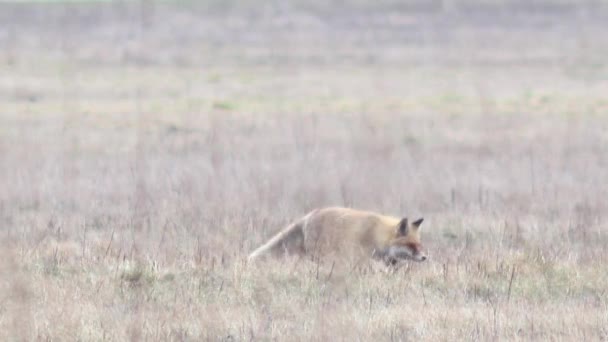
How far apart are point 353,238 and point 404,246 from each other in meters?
0.45

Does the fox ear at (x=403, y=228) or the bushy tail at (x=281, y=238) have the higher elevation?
the fox ear at (x=403, y=228)

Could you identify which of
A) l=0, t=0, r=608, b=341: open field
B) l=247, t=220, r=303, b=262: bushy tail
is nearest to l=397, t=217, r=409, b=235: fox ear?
l=0, t=0, r=608, b=341: open field

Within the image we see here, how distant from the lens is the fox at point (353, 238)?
9.64 metres

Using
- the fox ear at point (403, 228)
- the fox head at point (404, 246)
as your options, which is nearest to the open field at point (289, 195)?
the fox head at point (404, 246)

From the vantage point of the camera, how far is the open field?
7.47 metres

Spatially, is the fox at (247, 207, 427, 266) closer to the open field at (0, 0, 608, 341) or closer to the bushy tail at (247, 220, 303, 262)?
the bushy tail at (247, 220, 303, 262)

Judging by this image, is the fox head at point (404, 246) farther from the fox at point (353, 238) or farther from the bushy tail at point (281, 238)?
the bushy tail at point (281, 238)

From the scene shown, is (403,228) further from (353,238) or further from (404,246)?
(353,238)

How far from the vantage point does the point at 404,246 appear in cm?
963

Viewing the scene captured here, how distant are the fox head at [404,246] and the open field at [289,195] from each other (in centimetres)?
23

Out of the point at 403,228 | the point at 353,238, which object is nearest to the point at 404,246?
the point at 403,228

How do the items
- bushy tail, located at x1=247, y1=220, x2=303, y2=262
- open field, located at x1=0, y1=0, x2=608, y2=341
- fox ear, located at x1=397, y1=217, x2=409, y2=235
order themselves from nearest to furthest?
open field, located at x1=0, y1=0, x2=608, y2=341, fox ear, located at x1=397, y1=217, x2=409, y2=235, bushy tail, located at x1=247, y1=220, x2=303, y2=262

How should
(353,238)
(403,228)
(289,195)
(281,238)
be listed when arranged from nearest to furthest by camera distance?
1. (403,228)
2. (353,238)
3. (281,238)
4. (289,195)

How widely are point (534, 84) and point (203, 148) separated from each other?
1702 cm
